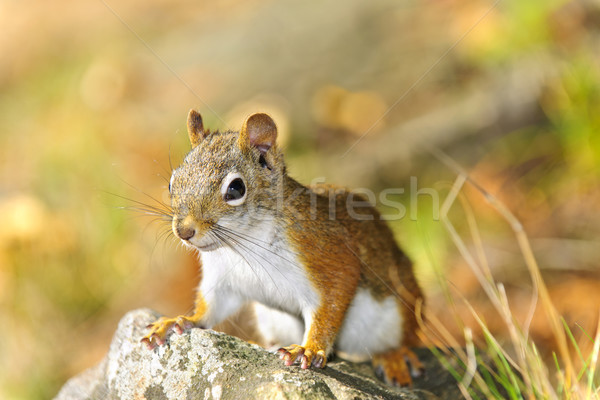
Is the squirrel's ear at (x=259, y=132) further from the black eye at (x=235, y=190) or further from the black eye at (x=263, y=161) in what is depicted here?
the black eye at (x=235, y=190)

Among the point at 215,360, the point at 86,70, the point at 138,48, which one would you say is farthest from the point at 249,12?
the point at 215,360

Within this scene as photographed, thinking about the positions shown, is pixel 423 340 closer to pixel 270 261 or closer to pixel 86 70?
pixel 270 261

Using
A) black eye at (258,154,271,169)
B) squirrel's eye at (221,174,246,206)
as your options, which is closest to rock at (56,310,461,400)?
squirrel's eye at (221,174,246,206)

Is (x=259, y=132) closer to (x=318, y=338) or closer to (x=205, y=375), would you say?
(x=318, y=338)

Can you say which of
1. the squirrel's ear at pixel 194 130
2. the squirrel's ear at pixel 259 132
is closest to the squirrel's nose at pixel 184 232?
the squirrel's ear at pixel 259 132

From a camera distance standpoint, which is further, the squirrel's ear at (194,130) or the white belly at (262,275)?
the squirrel's ear at (194,130)

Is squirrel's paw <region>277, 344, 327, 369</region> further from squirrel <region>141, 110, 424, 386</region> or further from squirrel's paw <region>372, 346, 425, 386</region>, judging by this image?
squirrel's paw <region>372, 346, 425, 386</region>
